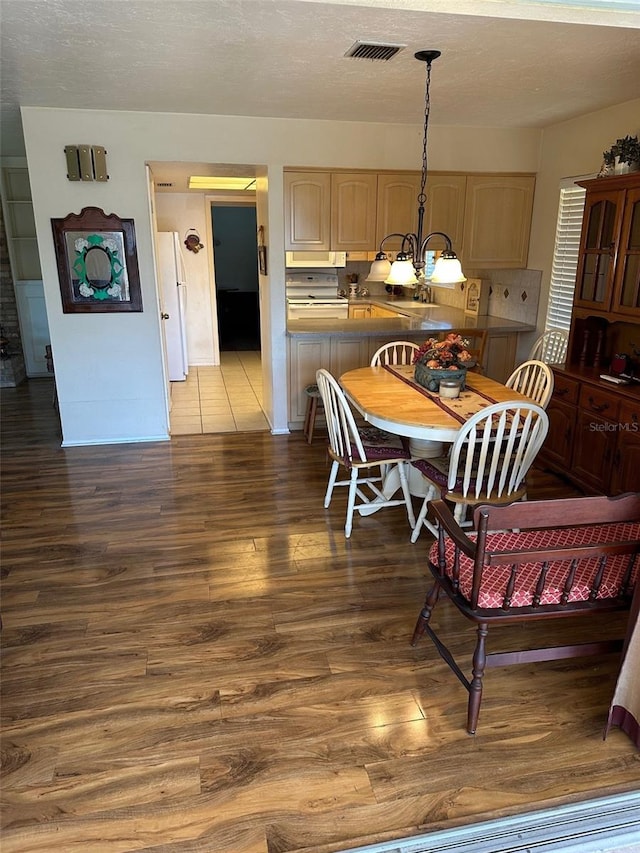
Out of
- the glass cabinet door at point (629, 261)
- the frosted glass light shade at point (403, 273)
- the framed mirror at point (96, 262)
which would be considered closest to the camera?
the frosted glass light shade at point (403, 273)

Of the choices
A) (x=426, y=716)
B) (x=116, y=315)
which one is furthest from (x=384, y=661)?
(x=116, y=315)

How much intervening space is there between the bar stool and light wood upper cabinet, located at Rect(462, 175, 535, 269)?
178 cm

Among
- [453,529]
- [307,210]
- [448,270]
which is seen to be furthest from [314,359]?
[453,529]

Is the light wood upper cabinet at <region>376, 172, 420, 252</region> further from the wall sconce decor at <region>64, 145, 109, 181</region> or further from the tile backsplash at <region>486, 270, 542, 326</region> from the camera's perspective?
the wall sconce decor at <region>64, 145, 109, 181</region>

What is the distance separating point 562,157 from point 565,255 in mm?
765

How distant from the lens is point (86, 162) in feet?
14.1

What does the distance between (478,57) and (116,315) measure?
3.08 m

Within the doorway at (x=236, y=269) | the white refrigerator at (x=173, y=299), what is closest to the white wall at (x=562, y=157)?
the white refrigerator at (x=173, y=299)

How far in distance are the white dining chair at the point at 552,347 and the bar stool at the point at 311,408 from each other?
172cm

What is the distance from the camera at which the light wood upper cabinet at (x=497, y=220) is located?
504 cm

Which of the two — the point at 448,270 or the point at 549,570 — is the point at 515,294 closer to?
the point at 448,270

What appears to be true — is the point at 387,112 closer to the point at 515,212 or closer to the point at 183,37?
the point at 515,212

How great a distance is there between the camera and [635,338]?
13.1ft

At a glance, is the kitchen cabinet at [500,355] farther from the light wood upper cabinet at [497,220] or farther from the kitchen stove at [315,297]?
the kitchen stove at [315,297]
